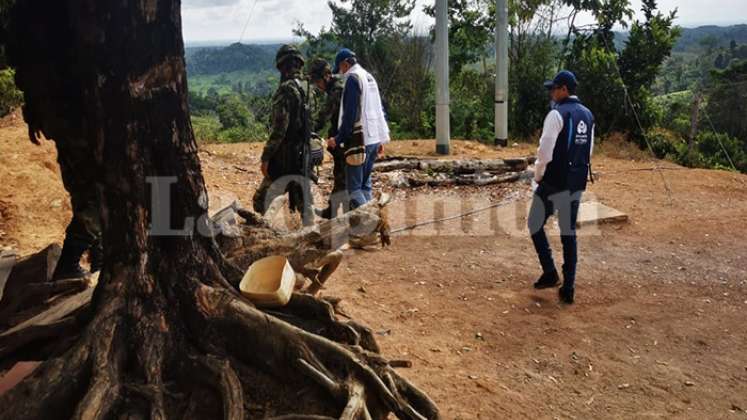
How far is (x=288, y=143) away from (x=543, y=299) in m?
2.69

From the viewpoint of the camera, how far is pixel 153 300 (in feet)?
9.60

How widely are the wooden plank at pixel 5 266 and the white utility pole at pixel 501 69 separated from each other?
35.2 feet

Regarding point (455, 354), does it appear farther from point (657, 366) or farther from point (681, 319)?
point (681, 319)

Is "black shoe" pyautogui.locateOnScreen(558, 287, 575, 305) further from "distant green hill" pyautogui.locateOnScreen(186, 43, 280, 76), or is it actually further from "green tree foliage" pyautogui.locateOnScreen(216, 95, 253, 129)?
"distant green hill" pyautogui.locateOnScreen(186, 43, 280, 76)

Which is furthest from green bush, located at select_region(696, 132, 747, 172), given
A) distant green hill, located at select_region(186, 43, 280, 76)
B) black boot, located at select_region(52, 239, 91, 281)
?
distant green hill, located at select_region(186, 43, 280, 76)

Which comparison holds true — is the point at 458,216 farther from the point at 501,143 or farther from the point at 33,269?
the point at 501,143

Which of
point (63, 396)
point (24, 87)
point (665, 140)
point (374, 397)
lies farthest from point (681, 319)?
point (665, 140)

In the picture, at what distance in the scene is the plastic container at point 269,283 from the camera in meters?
3.18

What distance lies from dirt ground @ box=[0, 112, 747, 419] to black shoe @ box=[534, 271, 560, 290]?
99mm

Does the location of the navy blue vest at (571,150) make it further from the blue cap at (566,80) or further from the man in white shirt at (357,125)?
the man in white shirt at (357,125)

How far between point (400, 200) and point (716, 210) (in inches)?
162

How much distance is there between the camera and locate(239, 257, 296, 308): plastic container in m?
3.18

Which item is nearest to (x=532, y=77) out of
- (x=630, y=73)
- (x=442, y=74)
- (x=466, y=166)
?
(x=630, y=73)

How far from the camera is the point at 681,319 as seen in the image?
4.93 meters
